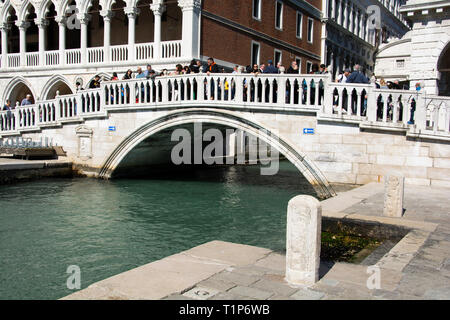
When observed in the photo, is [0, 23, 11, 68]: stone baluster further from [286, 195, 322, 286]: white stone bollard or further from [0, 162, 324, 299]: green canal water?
[286, 195, 322, 286]: white stone bollard

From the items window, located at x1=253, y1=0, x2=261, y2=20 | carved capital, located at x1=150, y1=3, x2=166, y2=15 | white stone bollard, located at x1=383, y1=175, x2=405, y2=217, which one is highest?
window, located at x1=253, y1=0, x2=261, y2=20

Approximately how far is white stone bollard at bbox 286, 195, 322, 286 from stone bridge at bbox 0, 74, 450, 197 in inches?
253

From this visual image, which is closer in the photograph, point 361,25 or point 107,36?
point 107,36

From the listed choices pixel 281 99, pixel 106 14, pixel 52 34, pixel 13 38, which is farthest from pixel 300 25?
pixel 13 38

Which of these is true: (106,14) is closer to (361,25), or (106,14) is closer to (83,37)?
(83,37)

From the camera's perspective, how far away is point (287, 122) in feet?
35.1

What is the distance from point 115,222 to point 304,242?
5.96 m

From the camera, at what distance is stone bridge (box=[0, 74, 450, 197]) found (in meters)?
9.29

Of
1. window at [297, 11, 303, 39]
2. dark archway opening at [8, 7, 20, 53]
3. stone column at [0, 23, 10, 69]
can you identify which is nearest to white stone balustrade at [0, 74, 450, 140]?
stone column at [0, 23, 10, 69]

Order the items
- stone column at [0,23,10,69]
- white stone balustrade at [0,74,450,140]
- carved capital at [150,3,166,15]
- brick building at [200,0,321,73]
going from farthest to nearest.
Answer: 1. stone column at [0,23,10,69]
2. brick building at [200,0,321,73]
3. carved capital at [150,3,166,15]
4. white stone balustrade at [0,74,450,140]

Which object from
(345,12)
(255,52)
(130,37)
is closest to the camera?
(130,37)

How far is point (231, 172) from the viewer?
1752 centimetres

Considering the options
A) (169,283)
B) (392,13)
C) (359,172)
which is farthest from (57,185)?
(392,13)
